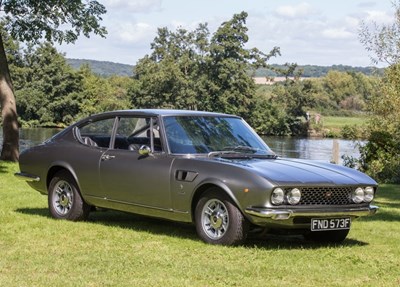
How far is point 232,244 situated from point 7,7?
18.4 meters

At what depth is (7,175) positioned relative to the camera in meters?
17.9

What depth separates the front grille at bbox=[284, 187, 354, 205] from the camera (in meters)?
7.93

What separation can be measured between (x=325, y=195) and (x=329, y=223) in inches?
13.0

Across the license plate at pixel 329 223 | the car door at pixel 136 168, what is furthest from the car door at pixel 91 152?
the license plate at pixel 329 223

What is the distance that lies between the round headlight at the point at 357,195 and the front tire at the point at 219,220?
136 cm

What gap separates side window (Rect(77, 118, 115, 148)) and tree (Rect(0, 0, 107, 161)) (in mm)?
13432

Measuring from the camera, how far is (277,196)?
7.76 metres

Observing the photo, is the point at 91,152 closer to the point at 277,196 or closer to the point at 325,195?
the point at 277,196

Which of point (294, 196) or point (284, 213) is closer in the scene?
point (284, 213)

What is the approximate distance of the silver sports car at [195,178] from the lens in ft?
25.8

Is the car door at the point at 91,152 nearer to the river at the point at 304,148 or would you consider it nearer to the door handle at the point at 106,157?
the door handle at the point at 106,157

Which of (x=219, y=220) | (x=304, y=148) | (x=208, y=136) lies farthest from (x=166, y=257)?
(x=304, y=148)

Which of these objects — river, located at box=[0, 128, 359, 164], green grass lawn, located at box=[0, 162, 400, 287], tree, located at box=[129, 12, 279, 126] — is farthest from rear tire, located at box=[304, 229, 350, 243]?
tree, located at box=[129, 12, 279, 126]

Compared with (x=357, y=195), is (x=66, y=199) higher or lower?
lower
